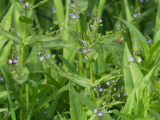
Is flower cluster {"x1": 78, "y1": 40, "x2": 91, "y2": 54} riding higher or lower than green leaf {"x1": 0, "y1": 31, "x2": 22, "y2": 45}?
lower

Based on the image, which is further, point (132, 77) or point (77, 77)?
point (132, 77)

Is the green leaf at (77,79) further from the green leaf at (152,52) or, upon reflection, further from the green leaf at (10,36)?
the green leaf at (152,52)

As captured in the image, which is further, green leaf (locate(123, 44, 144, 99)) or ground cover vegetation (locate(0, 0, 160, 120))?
green leaf (locate(123, 44, 144, 99))

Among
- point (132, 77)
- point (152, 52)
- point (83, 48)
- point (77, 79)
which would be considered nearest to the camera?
point (83, 48)

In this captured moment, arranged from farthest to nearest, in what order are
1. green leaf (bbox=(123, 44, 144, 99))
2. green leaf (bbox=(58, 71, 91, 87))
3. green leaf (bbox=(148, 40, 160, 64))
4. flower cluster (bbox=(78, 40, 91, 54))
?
green leaf (bbox=(148, 40, 160, 64)), green leaf (bbox=(123, 44, 144, 99)), green leaf (bbox=(58, 71, 91, 87)), flower cluster (bbox=(78, 40, 91, 54))

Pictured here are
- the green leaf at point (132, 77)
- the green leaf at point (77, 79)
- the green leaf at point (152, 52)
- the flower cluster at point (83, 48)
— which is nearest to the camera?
the flower cluster at point (83, 48)

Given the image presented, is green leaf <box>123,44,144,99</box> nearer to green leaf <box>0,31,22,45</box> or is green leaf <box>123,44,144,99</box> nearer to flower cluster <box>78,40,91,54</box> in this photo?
flower cluster <box>78,40,91,54</box>

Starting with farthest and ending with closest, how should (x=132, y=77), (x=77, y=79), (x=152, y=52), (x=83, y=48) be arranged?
(x=152, y=52) → (x=132, y=77) → (x=77, y=79) → (x=83, y=48)

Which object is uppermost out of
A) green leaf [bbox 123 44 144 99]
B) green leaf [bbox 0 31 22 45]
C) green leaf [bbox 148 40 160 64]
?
green leaf [bbox 0 31 22 45]

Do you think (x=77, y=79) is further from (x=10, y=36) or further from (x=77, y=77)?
(x=10, y=36)

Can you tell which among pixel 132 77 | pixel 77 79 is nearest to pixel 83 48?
pixel 77 79

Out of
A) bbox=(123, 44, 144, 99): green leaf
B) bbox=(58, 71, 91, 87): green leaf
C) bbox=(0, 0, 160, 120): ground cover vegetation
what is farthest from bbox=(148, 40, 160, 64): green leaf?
bbox=(58, 71, 91, 87): green leaf

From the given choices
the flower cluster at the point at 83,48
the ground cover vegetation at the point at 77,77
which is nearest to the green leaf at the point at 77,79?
the ground cover vegetation at the point at 77,77

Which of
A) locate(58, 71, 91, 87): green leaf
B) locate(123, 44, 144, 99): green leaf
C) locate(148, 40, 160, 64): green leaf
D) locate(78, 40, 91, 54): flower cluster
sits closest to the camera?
locate(78, 40, 91, 54): flower cluster
